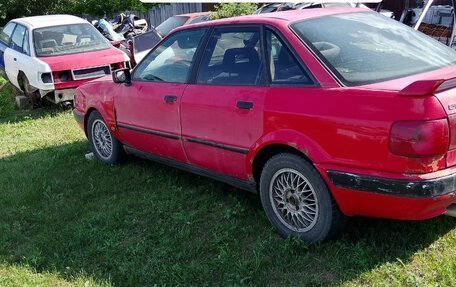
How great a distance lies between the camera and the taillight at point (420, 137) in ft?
9.57

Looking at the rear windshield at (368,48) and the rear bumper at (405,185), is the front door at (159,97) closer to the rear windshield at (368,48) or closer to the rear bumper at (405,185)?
the rear windshield at (368,48)

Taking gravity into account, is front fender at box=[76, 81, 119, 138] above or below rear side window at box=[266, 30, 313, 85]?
below

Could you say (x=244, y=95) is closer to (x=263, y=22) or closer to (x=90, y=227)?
(x=263, y=22)

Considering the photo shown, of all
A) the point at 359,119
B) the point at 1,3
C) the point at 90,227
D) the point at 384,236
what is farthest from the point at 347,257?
the point at 1,3

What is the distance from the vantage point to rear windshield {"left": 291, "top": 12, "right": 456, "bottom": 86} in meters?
3.46

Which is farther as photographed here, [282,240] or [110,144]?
[110,144]

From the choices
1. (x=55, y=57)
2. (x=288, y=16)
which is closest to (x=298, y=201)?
(x=288, y=16)

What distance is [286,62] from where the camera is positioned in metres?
3.69

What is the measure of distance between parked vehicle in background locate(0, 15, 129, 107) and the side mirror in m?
4.08

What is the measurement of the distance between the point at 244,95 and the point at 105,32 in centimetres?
1144

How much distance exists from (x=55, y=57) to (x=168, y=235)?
6218mm

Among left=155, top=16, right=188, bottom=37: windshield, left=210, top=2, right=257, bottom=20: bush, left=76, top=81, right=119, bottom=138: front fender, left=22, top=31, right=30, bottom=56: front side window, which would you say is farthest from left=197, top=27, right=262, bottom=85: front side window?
left=155, top=16, right=188, bottom=37: windshield

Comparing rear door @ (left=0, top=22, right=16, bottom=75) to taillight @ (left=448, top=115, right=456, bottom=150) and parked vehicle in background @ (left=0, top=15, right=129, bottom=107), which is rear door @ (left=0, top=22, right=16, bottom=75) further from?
taillight @ (left=448, top=115, right=456, bottom=150)

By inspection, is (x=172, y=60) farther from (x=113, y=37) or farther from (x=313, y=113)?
(x=113, y=37)
